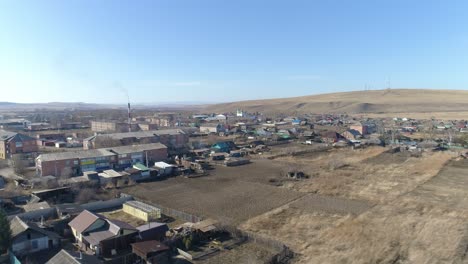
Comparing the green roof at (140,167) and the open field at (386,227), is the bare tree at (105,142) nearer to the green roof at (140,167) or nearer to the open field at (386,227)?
the green roof at (140,167)

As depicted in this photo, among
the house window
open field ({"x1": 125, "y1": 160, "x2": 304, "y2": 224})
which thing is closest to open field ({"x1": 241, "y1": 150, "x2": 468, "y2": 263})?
open field ({"x1": 125, "y1": 160, "x2": 304, "y2": 224})

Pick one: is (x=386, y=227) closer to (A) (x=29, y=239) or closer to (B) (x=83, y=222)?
(B) (x=83, y=222)

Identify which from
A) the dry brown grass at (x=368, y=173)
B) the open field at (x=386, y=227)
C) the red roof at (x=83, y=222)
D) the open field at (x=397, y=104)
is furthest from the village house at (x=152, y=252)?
the open field at (x=397, y=104)

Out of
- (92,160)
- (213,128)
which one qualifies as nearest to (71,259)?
(92,160)

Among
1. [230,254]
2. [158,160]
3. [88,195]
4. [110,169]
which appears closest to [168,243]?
[230,254]

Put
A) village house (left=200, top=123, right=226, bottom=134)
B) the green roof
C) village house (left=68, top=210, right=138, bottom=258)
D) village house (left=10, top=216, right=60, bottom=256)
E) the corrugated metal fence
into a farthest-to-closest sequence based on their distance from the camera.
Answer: village house (left=200, top=123, right=226, bottom=134), the green roof, the corrugated metal fence, village house (left=68, top=210, right=138, bottom=258), village house (left=10, top=216, right=60, bottom=256)

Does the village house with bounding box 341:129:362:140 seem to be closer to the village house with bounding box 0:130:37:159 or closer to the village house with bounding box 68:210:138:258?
the village house with bounding box 68:210:138:258

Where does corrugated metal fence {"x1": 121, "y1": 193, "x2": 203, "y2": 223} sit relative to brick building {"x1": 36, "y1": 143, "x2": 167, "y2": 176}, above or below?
below
